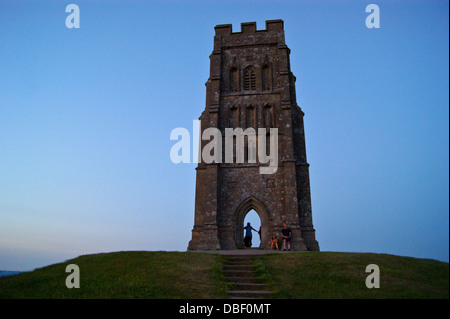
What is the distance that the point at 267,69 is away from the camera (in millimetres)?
27297

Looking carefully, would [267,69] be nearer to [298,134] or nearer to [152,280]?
[298,134]

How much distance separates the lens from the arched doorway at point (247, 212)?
22.7 m

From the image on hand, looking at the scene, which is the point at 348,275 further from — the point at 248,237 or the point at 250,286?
the point at 248,237

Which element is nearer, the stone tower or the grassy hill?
the grassy hill

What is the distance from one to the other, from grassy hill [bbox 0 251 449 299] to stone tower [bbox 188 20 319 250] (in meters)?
7.37

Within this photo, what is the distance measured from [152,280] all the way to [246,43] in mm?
22511

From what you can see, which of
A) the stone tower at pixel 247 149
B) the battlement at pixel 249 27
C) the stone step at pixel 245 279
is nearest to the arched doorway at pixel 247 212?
the stone tower at pixel 247 149

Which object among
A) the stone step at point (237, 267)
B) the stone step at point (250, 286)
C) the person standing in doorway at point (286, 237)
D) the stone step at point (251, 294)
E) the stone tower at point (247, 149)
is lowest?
the stone step at point (251, 294)

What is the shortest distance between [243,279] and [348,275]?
3854 millimetres

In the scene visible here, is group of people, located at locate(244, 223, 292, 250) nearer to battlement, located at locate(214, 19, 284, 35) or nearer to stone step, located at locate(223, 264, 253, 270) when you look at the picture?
stone step, located at locate(223, 264, 253, 270)

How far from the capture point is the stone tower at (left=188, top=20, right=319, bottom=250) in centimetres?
2256

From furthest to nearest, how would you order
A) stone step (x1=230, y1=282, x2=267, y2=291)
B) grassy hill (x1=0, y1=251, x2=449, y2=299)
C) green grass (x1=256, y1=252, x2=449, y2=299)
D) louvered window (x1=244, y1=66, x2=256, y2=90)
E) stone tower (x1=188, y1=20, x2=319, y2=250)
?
louvered window (x1=244, y1=66, x2=256, y2=90)
stone tower (x1=188, y1=20, x2=319, y2=250)
stone step (x1=230, y1=282, x2=267, y2=291)
grassy hill (x1=0, y1=251, x2=449, y2=299)
green grass (x1=256, y1=252, x2=449, y2=299)

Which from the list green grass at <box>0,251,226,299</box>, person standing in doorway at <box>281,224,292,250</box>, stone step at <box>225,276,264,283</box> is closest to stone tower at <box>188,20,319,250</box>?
person standing in doorway at <box>281,224,292,250</box>

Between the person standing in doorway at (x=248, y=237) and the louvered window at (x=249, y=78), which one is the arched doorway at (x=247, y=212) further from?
the louvered window at (x=249, y=78)
